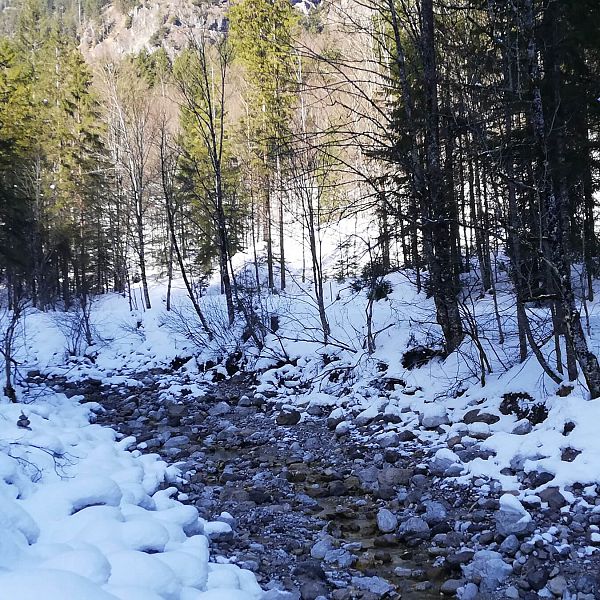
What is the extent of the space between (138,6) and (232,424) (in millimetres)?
125121

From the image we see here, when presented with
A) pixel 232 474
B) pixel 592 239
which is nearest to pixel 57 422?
pixel 232 474

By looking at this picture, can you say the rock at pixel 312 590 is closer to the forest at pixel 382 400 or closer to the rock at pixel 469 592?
the forest at pixel 382 400

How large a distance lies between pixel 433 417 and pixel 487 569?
336 centimetres

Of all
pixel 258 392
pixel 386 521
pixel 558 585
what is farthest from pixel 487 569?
pixel 258 392

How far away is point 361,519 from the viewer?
18.3 ft

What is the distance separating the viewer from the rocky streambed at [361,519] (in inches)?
165

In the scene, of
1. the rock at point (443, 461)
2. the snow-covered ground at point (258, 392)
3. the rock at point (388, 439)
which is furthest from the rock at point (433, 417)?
the rock at point (443, 461)

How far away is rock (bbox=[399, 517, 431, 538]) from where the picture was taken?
505cm

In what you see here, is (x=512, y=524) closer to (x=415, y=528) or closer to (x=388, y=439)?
A: (x=415, y=528)

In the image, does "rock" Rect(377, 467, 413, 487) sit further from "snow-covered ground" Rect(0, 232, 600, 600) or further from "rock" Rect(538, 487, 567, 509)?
"rock" Rect(538, 487, 567, 509)

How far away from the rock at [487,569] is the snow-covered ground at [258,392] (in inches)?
42.2

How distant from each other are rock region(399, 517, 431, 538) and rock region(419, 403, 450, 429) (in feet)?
7.78

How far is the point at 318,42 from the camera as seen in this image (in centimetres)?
1925

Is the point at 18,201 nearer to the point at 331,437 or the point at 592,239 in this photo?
the point at 331,437
